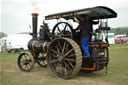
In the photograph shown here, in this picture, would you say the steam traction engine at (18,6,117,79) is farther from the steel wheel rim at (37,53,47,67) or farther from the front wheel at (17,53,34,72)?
the steel wheel rim at (37,53,47,67)

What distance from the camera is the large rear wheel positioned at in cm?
505

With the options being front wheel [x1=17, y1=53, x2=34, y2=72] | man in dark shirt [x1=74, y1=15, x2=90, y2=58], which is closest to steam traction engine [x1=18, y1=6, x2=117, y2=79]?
man in dark shirt [x1=74, y1=15, x2=90, y2=58]

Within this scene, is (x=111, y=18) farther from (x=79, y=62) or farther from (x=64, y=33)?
(x=79, y=62)

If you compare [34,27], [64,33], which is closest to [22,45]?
[34,27]

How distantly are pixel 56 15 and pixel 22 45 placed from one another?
1396 centimetres

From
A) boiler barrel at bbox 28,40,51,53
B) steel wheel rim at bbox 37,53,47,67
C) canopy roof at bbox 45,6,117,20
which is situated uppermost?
canopy roof at bbox 45,6,117,20

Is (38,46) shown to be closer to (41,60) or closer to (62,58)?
(41,60)

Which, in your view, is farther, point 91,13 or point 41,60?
point 41,60

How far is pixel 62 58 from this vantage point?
513cm

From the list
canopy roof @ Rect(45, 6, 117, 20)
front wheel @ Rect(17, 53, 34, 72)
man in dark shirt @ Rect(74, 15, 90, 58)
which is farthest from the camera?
front wheel @ Rect(17, 53, 34, 72)

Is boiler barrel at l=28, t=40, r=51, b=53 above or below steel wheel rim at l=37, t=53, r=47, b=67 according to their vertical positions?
above

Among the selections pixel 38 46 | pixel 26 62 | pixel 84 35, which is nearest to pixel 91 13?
pixel 84 35

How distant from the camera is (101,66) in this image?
523 cm

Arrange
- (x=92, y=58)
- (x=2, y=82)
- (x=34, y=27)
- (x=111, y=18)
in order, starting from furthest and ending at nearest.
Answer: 1. (x=34, y=27)
2. (x=111, y=18)
3. (x=92, y=58)
4. (x=2, y=82)
